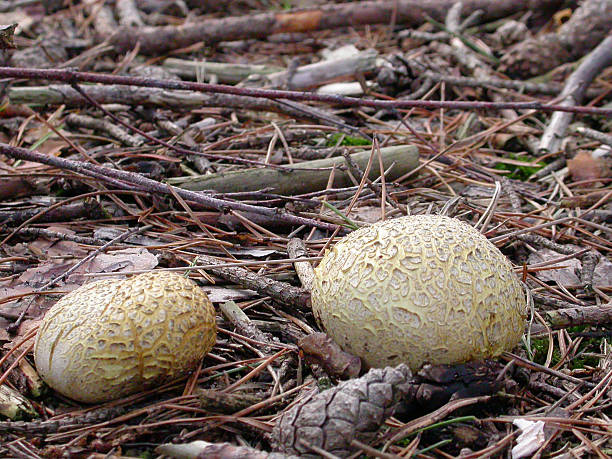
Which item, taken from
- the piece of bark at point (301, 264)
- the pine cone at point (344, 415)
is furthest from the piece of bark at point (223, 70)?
the pine cone at point (344, 415)

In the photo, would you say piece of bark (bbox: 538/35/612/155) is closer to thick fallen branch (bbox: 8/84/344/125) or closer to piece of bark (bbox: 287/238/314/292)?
thick fallen branch (bbox: 8/84/344/125)

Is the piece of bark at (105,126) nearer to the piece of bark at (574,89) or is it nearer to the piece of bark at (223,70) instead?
the piece of bark at (223,70)

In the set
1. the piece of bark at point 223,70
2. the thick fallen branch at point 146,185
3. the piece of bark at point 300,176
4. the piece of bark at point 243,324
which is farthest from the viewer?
the piece of bark at point 223,70

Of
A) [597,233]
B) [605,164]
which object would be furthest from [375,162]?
[605,164]

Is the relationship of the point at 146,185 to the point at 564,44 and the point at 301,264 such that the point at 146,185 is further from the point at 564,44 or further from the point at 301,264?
the point at 564,44

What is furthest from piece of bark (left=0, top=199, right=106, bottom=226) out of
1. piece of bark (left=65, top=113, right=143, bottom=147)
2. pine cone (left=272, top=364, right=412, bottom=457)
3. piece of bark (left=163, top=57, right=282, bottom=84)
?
piece of bark (left=163, top=57, right=282, bottom=84)

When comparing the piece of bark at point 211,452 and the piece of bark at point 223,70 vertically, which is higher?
the piece of bark at point 223,70

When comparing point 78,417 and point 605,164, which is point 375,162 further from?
point 78,417
